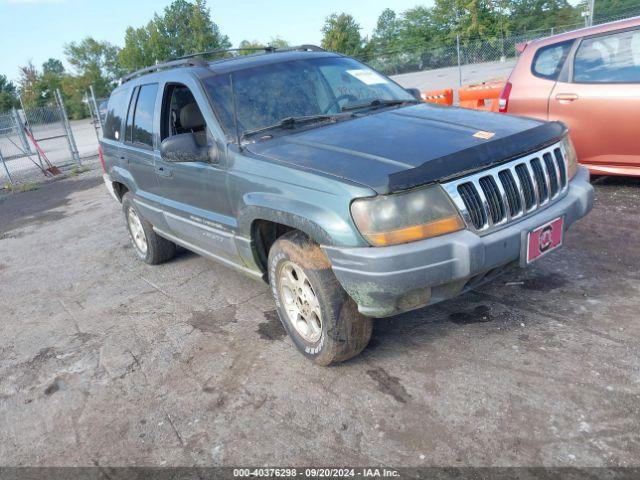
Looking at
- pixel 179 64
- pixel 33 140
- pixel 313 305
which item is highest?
pixel 179 64

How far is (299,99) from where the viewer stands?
12.6 feet

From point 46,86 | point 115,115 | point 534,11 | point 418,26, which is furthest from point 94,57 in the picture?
point 115,115

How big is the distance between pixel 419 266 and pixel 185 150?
5.71 feet

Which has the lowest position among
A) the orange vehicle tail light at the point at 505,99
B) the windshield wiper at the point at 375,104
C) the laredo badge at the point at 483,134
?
the orange vehicle tail light at the point at 505,99

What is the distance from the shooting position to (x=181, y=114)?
4.16 meters

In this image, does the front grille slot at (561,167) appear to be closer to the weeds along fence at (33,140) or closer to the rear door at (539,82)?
the rear door at (539,82)

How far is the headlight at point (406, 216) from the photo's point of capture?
2631mm

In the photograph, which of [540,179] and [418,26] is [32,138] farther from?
[418,26]

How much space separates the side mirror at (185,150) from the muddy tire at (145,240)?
6.53 feet

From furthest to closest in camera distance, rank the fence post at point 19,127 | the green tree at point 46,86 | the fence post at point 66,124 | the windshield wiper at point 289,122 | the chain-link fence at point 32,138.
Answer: the green tree at point 46,86 < the fence post at point 19,127 < the chain-link fence at point 32,138 < the fence post at point 66,124 < the windshield wiper at point 289,122

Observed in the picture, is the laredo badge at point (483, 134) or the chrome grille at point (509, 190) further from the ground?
the laredo badge at point (483, 134)

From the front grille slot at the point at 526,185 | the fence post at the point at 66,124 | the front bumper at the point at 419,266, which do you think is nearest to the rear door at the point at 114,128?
the front bumper at the point at 419,266

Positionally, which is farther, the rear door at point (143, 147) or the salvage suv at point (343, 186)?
the rear door at point (143, 147)

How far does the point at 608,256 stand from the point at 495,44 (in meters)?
19.0
